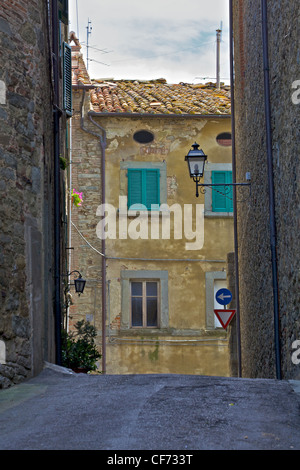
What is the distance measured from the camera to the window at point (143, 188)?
61.5 feet

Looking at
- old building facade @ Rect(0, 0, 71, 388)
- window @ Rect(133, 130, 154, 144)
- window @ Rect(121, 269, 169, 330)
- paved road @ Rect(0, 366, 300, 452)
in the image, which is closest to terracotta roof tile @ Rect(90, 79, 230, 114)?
window @ Rect(133, 130, 154, 144)

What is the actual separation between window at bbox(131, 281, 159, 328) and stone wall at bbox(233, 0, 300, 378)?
475cm

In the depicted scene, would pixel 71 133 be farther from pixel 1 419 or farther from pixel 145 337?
pixel 1 419

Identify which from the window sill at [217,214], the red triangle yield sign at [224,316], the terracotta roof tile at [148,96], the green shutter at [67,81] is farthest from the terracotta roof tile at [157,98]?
the red triangle yield sign at [224,316]

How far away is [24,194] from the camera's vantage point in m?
8.51

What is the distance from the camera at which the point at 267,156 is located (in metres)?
9.93

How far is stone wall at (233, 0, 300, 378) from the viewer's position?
851 cm

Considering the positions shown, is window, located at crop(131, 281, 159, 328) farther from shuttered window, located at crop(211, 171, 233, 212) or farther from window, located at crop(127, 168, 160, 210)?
shuttered window, located at crop(211, 171, 233, 212)

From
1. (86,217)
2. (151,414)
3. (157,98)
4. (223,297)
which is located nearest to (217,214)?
(86,217)

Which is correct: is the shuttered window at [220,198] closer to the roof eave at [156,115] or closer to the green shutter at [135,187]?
the roof eave at [156,115]

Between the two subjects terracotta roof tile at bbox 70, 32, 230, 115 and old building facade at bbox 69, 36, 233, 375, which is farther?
terracotta roof tile at bbox 70, 32, 230, 115

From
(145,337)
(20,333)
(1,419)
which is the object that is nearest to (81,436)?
(1,419)
